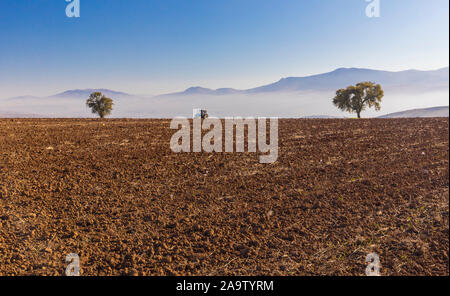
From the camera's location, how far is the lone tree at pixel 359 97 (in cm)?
3584

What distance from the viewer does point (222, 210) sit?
260 inches

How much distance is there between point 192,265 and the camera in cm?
462

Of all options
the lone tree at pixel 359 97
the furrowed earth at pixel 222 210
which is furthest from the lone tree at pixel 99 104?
the lone tree at pixel 359 97

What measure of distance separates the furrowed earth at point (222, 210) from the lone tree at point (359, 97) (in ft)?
88.5

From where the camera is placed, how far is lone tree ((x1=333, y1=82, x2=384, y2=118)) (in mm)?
35844

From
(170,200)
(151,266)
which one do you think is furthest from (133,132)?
(151,266)

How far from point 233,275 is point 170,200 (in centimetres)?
338

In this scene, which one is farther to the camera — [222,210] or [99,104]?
[99,104]

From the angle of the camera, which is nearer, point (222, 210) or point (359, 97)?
point (222, 210)

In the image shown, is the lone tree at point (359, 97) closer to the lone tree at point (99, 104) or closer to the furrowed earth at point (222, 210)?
the furrowed earth at point (222, 210)

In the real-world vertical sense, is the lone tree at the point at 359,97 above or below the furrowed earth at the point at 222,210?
above

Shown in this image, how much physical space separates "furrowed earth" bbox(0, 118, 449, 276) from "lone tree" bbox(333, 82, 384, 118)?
26967 mm

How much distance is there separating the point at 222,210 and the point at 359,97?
3759 centimetres

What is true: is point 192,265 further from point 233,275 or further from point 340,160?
point 340,160
